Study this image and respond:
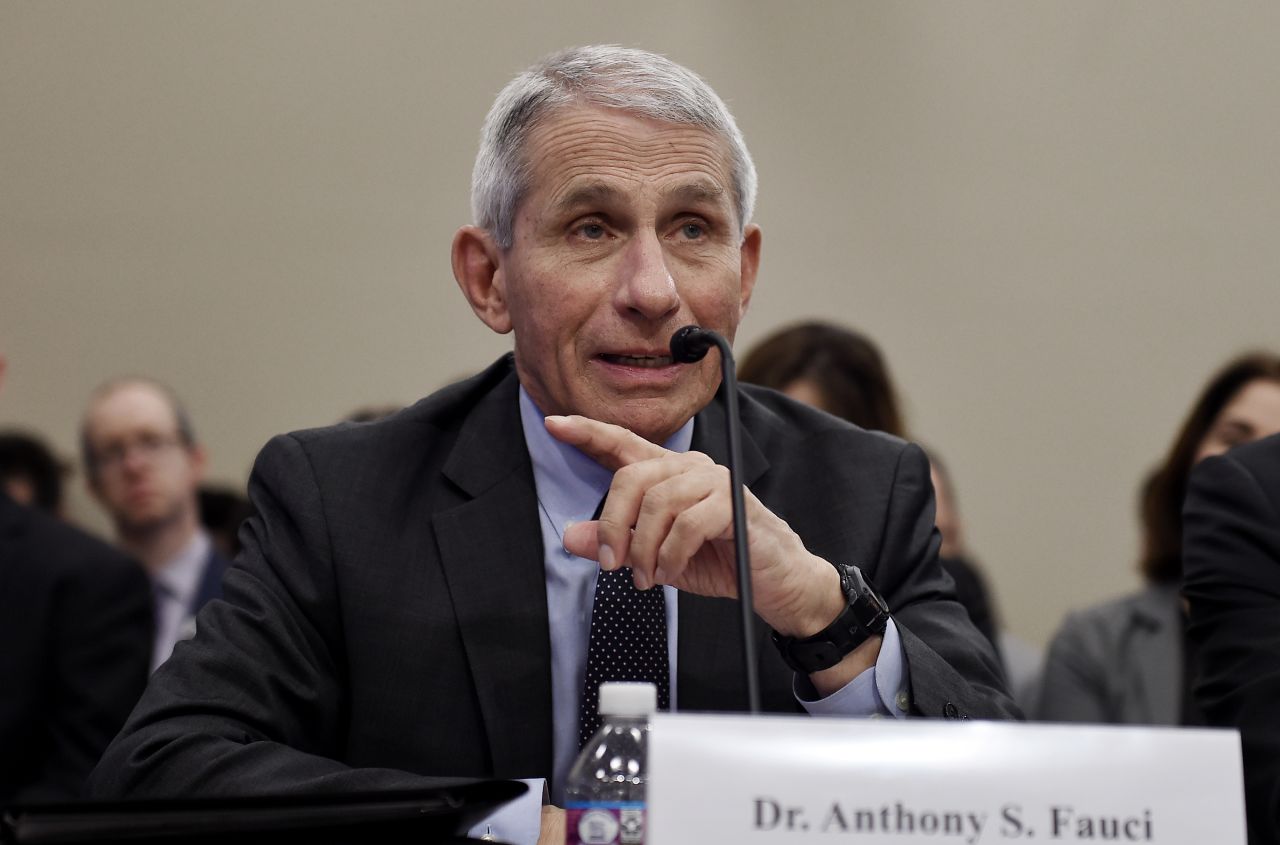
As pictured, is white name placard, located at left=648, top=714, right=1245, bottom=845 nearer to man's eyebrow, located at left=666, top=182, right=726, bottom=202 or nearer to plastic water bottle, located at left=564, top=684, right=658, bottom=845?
plastic water bottle, located at left=564, top=684, right=658, bottom=845

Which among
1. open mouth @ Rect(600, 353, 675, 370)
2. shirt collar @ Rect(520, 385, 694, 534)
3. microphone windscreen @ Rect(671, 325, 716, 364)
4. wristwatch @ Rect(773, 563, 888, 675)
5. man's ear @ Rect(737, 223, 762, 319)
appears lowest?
wristwatch @ Rect(773, 563, 888, 675)

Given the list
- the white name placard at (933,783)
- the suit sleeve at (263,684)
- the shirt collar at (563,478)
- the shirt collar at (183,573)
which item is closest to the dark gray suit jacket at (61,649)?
Answer: the shirt collar at (183,573)

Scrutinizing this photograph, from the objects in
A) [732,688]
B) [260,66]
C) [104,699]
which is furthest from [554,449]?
[260,66]

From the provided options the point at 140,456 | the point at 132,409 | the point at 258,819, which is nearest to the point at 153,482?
the point at 140,456

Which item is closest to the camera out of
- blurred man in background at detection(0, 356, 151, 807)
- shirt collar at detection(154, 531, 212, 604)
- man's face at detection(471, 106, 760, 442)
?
man's face at detection(471, 106, 760, 442)

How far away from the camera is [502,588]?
171 centimetres

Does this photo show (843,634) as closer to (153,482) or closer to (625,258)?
(625,258)

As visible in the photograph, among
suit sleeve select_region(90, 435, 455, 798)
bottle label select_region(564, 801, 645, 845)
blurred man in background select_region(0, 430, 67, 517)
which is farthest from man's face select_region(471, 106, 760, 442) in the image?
blurred man in background select_region(0, 430, 67, 517)

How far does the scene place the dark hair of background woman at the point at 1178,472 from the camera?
3105mm

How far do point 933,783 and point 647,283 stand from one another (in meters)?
0.84

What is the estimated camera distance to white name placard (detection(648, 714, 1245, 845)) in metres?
0.90

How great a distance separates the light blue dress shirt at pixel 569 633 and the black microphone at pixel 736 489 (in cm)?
23

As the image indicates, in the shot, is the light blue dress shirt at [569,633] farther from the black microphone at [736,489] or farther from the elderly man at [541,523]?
the black microphone at [736,489]

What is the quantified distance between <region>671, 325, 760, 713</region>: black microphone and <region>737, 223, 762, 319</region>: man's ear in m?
0.52
